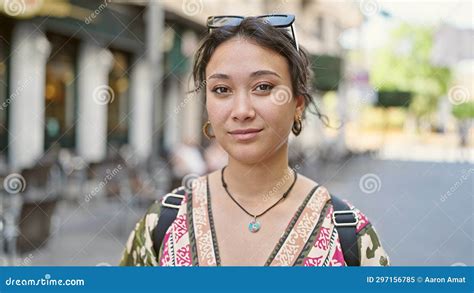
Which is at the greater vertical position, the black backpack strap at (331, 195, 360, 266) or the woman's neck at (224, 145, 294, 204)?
the woman's neck at (224, 145, 294, 204)

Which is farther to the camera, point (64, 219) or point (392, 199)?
point (64, 219)

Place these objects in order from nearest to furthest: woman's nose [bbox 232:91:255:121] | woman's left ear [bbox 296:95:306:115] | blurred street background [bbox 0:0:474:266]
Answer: woman's nose [bbox 232:91:255:121]
woman's left ear [bbox 296:95:306:115]
blurred street background [bbox 0:0:474:266]

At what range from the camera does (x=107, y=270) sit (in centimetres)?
158

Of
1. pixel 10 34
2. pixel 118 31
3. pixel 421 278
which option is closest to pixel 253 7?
pixel 118 31

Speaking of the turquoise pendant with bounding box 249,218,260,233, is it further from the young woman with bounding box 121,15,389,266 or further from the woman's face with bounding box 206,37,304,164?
the woman's face with bounding box 206,37,304,164

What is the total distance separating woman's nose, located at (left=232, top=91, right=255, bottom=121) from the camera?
1.38 m

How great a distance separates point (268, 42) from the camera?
4.59ft

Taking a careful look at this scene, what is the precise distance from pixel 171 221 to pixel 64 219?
23.4 feet

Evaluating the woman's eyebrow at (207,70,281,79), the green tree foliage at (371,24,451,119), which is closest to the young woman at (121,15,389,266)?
the woman's eyebrow at (207,70,281,79)

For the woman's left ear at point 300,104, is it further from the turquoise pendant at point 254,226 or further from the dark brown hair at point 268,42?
the turquoise pendant at point 254,226

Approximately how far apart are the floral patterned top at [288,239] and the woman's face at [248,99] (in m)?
0.17

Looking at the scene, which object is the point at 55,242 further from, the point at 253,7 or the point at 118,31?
the point at 118,31

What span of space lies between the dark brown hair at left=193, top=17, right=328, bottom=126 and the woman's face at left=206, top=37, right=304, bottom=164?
0.01m

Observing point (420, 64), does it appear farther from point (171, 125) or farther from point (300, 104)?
point (171, 125)
